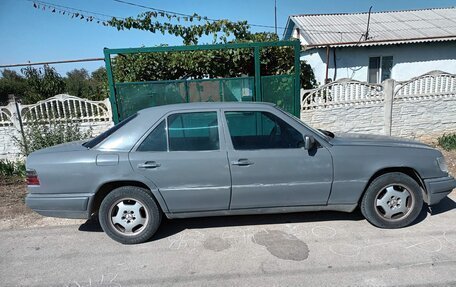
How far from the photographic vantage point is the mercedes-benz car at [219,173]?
3125mm

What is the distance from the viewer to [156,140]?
319 centimetres

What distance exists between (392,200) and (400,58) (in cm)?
1029

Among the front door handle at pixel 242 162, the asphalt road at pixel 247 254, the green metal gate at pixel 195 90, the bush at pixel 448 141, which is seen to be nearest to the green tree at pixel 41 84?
the green metal gate at pixel 195 90

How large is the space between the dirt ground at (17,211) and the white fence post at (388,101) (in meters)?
1.54

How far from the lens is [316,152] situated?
10.5 ft

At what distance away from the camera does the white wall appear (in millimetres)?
11336

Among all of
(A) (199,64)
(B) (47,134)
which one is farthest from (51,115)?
(A) (199,64)

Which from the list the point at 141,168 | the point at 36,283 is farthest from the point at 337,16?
the point at 36,283

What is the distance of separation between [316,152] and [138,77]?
225 inches

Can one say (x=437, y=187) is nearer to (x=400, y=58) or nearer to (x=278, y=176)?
(x=278, y=176)

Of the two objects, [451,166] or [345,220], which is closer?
[345,220]

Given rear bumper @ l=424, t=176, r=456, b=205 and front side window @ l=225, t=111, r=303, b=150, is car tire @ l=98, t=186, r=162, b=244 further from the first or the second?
rear bumper @ l=424, t=176, r=456, b=205

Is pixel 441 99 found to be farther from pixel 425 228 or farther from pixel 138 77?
pixel 138 77

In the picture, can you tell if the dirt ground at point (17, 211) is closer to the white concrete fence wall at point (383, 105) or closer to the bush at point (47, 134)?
the bush at point (47, 134)
